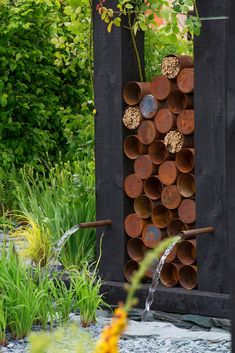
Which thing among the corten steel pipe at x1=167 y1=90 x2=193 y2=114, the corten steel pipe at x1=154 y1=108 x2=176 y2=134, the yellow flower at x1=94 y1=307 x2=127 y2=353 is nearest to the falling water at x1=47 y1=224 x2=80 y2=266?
the corten steel pipe at x1=154 y1=108 x2=176 y2=134

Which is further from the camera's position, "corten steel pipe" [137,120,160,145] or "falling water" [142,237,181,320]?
"corten steel pipe" [137,120,160,145]

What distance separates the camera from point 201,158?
14.9 feet

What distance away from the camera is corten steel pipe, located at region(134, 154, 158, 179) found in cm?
486

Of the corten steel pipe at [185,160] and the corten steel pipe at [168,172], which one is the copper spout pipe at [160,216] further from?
the corten steel pipe at [185,160]

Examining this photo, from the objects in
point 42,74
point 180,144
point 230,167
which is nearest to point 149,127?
point 180,144

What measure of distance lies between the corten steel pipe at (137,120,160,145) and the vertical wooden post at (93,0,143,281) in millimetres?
120

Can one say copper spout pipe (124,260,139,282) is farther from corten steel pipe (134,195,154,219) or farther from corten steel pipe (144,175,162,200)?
corten steel pipe (144,175,162,200)

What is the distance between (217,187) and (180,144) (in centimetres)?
36

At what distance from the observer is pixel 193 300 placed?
4.60 meters

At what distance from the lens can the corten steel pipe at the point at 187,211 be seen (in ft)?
→ 15.3

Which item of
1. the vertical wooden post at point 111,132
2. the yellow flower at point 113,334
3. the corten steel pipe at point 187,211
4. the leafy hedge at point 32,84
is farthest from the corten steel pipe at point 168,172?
the leafy hedge at point 32,84

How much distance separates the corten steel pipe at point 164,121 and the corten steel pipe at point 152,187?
0.90 ft

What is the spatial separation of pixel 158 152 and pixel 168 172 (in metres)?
0.15

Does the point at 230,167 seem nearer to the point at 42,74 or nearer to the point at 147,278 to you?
the point at 147,278
